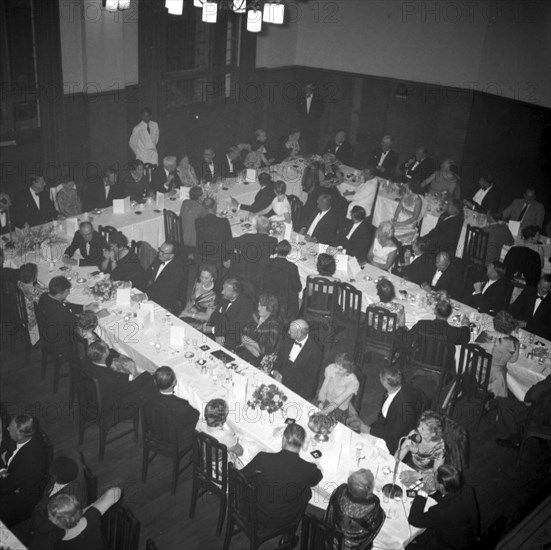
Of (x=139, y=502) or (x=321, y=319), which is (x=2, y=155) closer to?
(x=321, y=319)

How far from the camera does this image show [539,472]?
6910 mm

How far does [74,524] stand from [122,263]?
4139 millimetres

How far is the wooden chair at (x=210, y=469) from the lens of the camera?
5.62 meters

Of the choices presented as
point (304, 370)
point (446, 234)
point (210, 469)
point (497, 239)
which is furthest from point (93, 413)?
point (497, 239)

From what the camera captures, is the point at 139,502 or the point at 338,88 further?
the point at 338,88

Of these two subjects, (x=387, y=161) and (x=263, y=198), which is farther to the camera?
(x=387, y=161)

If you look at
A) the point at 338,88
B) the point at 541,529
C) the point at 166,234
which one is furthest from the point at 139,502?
the point at 338,88

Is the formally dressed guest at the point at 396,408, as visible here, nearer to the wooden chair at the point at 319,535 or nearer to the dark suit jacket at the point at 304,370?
the dark suit jacket at the point at 304,370

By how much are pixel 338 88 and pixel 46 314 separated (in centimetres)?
979

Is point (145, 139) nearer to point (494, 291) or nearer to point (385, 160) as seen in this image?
point (385, 160)

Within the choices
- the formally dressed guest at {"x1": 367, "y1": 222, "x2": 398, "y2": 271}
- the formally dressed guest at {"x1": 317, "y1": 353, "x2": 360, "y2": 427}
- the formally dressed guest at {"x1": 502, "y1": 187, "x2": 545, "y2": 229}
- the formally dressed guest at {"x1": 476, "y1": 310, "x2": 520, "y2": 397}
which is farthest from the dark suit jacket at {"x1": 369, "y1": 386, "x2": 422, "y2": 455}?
the formally dressed guest at {"x1": 502, "y1": 187, "x2": 545, "y2": 229}

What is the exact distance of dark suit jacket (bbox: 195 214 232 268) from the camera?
31.1 feet

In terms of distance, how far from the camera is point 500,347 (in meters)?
6.96

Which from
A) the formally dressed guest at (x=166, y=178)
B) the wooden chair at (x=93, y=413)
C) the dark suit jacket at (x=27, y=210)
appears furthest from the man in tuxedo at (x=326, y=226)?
the wooden chair at (x=93, y=413)
